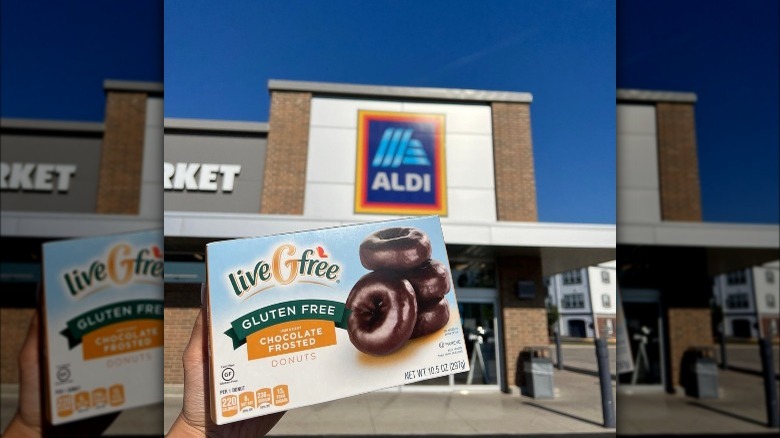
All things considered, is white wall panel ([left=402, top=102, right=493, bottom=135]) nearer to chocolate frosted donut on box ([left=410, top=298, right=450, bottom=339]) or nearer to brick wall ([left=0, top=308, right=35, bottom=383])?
chocolate frosted donut on box ([left=410, top=298, right=450, bottom=339])

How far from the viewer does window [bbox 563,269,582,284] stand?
7988 millimetres

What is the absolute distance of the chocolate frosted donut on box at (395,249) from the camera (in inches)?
48.3

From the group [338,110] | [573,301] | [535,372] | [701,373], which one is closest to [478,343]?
[535,372]

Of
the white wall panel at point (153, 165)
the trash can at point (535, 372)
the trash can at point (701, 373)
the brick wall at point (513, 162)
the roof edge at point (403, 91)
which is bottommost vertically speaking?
the trash can at point (535, 372)

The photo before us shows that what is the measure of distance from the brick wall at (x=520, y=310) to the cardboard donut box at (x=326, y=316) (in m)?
5.16

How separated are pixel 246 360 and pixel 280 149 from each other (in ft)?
17.7

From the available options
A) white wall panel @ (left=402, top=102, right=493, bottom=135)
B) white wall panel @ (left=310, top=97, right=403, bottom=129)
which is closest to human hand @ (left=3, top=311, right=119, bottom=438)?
white wall panel @ (left=310, top=97, right=403, bottom=129)

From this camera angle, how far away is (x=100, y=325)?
0.86m

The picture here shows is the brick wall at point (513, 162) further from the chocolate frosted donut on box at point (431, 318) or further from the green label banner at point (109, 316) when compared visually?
Answer: the green label banner at point (109, 316)

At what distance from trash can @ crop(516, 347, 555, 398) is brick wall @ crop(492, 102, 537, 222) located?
1.69 meters

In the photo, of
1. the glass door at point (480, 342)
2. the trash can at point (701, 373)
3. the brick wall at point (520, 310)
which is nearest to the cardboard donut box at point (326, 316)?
the trash can at point (701, 373)

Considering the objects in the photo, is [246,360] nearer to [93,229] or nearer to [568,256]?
[93,229]

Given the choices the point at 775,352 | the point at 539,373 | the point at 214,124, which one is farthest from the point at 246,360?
the point at 214,124

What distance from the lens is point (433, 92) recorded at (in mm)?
6504
